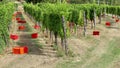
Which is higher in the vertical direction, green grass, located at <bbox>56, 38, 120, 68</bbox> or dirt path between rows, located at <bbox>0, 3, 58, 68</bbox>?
dirt path between rows, located at <bbox>0, 3, 58, 68</bbox>

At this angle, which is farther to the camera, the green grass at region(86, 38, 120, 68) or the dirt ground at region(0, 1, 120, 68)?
the dirt ground at region(0, 1, 120, 68)

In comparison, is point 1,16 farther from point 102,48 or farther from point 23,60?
point 102,48

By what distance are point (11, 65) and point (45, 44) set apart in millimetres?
8780

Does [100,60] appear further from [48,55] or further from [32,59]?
[32,59]

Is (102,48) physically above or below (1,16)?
below

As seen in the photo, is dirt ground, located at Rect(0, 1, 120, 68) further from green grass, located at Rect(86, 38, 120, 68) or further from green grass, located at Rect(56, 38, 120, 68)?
green grass, located at Rect(86, 38, 120, 68)

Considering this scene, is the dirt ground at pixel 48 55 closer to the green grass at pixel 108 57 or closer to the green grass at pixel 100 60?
the green grass at pixel 100 60

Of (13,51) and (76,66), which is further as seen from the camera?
(13,51)

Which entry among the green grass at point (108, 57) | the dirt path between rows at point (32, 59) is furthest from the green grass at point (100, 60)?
the dirt path between rows at point (32, 59)

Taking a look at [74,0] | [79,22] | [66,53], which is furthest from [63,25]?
[74,0]

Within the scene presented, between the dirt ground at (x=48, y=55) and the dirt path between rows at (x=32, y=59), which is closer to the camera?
the dirt path between rows at (x=32, y=59)

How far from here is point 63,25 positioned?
24703mm

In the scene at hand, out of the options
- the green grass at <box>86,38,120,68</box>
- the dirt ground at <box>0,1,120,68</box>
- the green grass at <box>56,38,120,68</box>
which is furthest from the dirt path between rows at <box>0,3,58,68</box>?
the green grass at <box>86,38,120,68</box>

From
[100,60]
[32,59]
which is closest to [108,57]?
[100,60]
